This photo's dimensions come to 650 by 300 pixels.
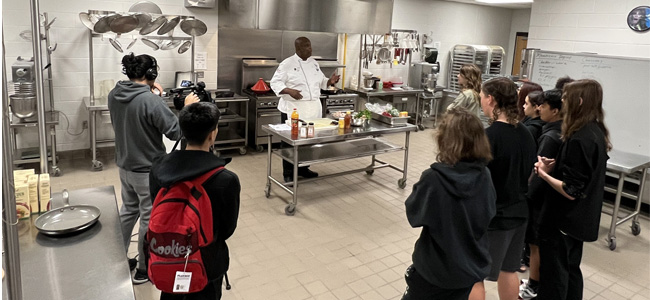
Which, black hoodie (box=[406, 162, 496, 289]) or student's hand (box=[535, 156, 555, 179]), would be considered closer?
black hoodie (box=[406, 162, 496, 289])

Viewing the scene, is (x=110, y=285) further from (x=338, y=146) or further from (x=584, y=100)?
(x=338, y=146)

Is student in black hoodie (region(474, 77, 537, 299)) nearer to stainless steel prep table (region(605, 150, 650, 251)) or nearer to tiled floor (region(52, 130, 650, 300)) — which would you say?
tiled floor (region(52, 130, 650, 300))

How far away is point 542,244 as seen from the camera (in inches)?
106

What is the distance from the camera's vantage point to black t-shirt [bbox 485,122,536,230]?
232cm

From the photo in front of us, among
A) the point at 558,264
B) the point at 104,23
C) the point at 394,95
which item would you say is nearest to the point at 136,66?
the point at 104,23

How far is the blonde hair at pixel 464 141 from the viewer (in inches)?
76.0

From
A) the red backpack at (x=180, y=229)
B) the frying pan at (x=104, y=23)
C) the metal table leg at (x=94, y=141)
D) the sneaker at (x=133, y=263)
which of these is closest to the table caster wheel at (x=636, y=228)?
the red backpack at (x=180, y=229)

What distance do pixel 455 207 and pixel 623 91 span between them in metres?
3.91

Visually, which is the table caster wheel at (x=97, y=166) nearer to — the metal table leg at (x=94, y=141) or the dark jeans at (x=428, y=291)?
the metal table leg at (x=94, y=141)

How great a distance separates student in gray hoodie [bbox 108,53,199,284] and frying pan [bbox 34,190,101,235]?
478 mm

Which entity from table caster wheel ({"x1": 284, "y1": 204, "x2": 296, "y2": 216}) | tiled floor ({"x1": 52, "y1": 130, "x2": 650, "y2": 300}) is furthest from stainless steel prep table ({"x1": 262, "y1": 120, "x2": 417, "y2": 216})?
tiled floor ({"x1": 52, "y1": 130, "x2": 650, "y2": 300})

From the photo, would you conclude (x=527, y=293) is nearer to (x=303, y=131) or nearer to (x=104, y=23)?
(x=303, y=131)

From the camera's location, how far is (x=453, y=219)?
1.90m

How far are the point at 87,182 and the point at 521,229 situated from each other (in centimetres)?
419
